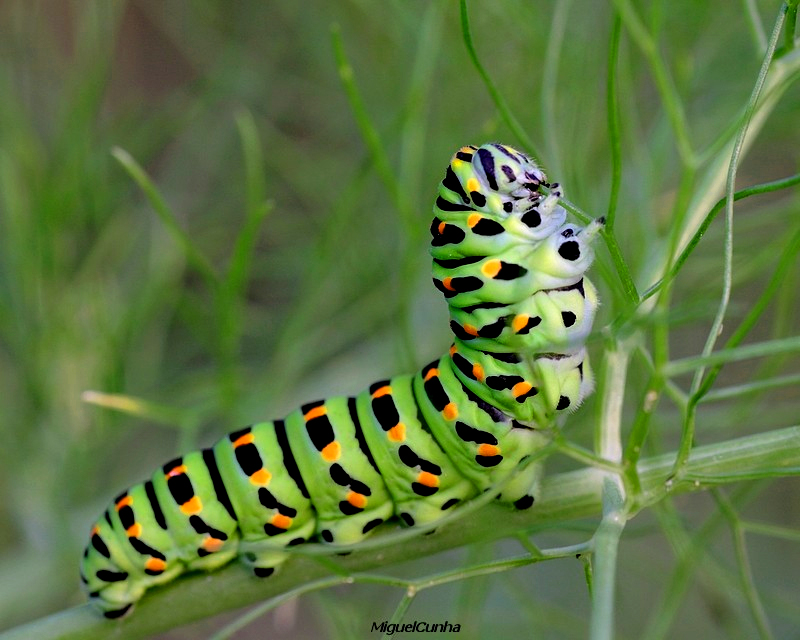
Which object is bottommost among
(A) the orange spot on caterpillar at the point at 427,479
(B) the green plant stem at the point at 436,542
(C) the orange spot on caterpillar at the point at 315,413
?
(B) the green plant stem at the point at 436,542

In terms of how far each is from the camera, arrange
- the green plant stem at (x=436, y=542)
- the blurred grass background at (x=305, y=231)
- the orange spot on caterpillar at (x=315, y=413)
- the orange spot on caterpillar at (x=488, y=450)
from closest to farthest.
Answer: the green plant stem at (x=436, y=542) < the orange spot on caterpillar at (x=488, y=450) < the orange spot on caterpillar at (x=315, y=413) < the blurred grass background at (x=305, y=231)

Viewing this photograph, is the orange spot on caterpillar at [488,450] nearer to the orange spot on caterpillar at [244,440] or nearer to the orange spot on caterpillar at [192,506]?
the orange spot on caterpillar at [244,440]

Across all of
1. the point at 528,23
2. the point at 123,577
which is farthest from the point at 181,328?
the point at 123,577

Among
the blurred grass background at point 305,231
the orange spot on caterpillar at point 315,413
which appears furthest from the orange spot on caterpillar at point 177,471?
the blurred grass background at point 305,231

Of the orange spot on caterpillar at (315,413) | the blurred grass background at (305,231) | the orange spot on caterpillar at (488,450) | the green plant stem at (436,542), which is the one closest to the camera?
the green plant stem at (436,542)

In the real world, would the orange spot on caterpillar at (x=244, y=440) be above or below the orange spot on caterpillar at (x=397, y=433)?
above

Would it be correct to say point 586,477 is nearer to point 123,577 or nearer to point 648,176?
point 123,577

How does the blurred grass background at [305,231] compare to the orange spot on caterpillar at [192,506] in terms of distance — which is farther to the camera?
the blurred grass background at [305,231]

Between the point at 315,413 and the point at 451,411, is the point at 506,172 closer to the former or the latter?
the point at 451,411
